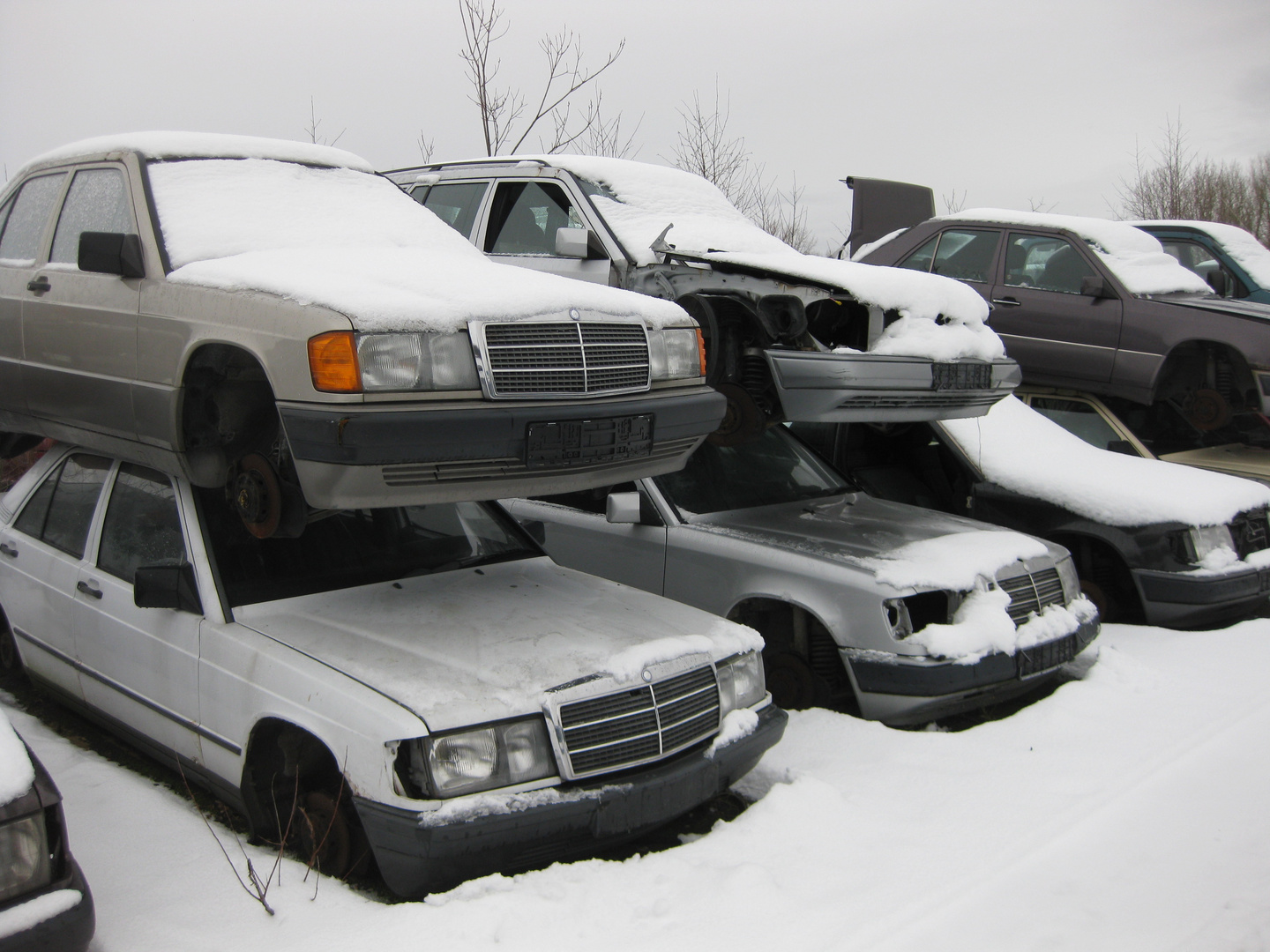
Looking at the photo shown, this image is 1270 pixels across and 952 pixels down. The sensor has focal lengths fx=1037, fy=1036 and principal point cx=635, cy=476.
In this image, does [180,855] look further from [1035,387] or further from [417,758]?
[1035,387]

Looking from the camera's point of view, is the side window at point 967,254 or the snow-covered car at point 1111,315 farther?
the side window at point 967,254

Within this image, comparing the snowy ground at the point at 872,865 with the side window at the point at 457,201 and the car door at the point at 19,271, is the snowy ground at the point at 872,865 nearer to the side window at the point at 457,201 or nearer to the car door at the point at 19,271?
the car door at the point at 19,271

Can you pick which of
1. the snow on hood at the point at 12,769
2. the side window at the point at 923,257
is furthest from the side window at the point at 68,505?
the side window at the point at 923,257

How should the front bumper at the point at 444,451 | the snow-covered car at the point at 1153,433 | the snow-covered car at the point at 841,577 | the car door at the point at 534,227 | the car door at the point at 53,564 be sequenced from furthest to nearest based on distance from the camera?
the snow-covered car at the point at 1153,433 → the car door at the point at 534,227 → the snow-covered car at the point at 841,577 → the car door at the point at 53,564 → the front bumper at the point at 444,451

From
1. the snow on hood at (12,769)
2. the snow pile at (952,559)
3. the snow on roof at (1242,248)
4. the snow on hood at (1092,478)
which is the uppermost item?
the snow on roof at (1242,248)

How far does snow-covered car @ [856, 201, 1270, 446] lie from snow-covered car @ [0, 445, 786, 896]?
491cm

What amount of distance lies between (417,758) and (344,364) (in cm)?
118

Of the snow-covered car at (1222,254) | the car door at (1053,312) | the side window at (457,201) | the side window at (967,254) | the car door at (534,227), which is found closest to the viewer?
the car door at (534,227)

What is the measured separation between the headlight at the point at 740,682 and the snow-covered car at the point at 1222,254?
7051 millimetres

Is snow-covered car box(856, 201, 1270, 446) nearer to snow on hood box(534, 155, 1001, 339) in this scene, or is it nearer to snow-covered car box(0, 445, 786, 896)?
snow on hood box(534, 155, 1001, 339)

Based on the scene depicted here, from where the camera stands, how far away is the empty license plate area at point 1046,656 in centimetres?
426

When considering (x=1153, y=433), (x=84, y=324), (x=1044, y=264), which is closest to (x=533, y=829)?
(x=84, y=324)

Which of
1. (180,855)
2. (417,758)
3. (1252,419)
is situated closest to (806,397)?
(417,758)

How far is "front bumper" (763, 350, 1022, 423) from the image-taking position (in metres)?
4.81
